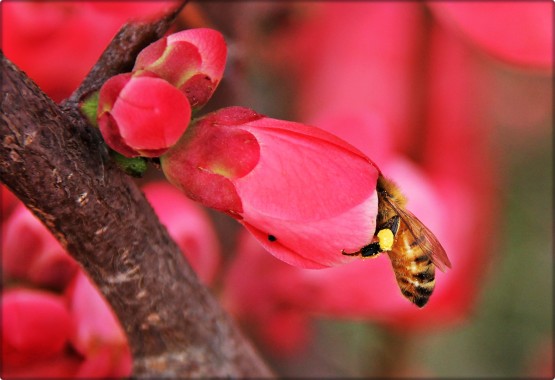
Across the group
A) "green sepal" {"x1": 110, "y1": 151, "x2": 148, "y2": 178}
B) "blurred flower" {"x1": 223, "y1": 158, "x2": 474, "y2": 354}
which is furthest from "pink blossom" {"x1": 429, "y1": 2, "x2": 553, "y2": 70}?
"green sepal" {"x1": 110, "y1": 151, "x2": 148, "y2": 178}

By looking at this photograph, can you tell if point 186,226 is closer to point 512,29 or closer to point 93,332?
point 93,332

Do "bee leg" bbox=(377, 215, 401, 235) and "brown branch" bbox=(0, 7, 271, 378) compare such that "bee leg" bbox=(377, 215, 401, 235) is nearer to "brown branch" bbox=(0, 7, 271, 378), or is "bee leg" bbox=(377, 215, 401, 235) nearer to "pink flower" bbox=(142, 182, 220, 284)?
"brown branch" bbox=(0, 7, 271, 378)

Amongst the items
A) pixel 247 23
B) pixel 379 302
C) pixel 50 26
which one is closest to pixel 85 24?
pixel 50 26

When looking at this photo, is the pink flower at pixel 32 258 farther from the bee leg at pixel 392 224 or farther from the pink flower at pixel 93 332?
the bee leg at pixel 392 224

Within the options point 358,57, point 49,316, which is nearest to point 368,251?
point 49,316

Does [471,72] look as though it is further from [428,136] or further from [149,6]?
[149,6]

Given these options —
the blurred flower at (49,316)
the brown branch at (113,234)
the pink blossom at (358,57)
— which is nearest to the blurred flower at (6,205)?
the blurred flower at (49,316)
